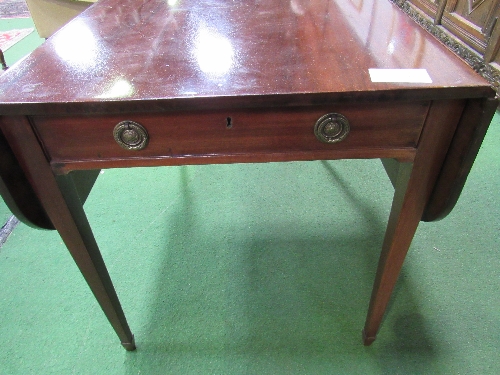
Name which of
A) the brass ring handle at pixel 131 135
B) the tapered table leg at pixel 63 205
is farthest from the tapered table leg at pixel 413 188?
the tapered table leg at pixel 63 205

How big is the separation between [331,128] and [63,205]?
0.49 meters

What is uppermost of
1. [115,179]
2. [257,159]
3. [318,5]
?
[318,5]

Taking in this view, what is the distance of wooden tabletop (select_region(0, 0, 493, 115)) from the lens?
512 millimetres

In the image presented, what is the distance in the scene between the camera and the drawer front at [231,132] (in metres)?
0.54

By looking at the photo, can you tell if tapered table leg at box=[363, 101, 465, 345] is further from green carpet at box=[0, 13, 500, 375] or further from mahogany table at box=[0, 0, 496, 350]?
green carpet at box=[0, 13, 500, 375]

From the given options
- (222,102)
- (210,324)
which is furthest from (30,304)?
(222,102)

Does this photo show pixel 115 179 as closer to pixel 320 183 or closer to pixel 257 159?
pixel 320 183

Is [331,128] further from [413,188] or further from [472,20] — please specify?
[472,20]

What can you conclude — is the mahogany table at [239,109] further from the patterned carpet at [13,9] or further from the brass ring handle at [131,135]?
the patterned carpet at [13,9]

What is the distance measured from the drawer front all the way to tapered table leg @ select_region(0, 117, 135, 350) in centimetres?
2

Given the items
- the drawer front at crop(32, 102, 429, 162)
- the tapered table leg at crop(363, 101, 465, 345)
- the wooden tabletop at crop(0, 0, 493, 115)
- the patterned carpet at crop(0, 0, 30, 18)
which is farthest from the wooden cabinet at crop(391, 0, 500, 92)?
the patterned carpet at crop(0, 0, 30, 18)

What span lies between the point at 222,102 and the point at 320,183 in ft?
3.29

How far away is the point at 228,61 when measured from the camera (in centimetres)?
61

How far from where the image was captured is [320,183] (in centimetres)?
145
